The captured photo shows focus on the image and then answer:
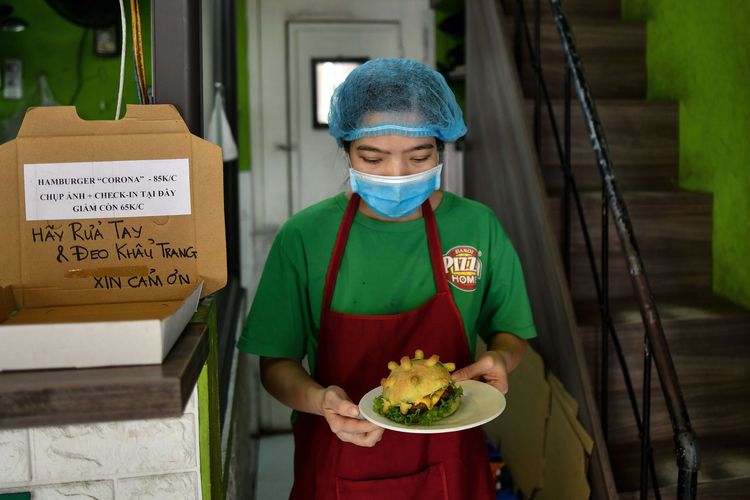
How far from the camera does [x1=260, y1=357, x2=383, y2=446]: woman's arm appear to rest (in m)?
1.35

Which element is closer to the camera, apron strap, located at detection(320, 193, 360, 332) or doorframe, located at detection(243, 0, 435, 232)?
apron strap, located at detection(320, 193, 360, 332)

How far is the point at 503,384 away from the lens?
1543 millimetres

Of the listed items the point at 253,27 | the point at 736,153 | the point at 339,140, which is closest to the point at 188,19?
the point at 339,140

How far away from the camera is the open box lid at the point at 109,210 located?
1.01 meters

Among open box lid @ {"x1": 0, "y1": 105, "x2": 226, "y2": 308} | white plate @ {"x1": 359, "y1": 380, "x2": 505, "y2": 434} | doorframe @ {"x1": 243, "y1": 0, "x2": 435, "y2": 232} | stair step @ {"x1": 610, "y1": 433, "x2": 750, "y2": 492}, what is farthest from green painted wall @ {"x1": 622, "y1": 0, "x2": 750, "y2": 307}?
open box lid @ {"x1": 0, "y1": 105, "x2": 226, "y2": 308}

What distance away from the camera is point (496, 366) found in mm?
1536

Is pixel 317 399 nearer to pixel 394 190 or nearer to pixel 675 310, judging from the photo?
pixel 394 190

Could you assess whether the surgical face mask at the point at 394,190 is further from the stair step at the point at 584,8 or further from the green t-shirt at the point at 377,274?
the stair step at the point at 584,8

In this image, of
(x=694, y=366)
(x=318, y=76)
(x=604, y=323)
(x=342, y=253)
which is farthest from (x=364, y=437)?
(x=318, y=76)

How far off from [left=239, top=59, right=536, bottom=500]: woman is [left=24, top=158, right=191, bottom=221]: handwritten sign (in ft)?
1.89

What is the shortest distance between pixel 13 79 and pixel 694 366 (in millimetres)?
3957

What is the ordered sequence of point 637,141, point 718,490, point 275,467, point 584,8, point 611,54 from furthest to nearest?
point 275,467
point 584,8
point 611,54
point 637,141
point 718,490

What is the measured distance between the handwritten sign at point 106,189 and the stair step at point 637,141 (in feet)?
8.38

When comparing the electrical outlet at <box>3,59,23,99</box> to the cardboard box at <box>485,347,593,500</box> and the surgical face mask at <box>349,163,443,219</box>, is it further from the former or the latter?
the surgical face mask at <box>349,163,443,219</box>
